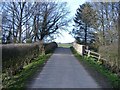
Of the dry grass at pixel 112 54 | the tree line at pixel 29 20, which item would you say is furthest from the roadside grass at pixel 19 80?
the tree line at pixel 29 20

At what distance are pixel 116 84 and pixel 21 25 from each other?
116 feet

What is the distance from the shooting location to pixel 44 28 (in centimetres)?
5188

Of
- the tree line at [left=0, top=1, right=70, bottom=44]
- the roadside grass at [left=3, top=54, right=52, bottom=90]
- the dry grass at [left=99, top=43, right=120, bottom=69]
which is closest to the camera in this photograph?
the roadside grass at [left=3, top=54, right=52, bottom=90]

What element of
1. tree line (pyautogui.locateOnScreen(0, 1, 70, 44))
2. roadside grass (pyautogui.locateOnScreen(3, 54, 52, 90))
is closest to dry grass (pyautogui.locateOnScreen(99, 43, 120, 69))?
roadside grass (pyautogui.locateOnScreen(3, 54, 52, 90))

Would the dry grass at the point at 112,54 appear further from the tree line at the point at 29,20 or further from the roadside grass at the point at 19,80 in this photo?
the tree line at the point at 29,20

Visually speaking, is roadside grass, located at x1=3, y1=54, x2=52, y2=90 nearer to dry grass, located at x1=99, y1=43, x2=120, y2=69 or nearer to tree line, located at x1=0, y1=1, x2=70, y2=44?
dry grass, located at x1=99, y1=43, x2=120, y2=69

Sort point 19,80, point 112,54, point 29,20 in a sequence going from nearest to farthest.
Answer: point 19,80 → point 112,54 → point 29,20

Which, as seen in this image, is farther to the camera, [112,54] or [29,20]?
[29,20]

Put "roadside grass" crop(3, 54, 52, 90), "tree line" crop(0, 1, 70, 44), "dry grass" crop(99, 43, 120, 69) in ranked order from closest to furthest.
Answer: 1. "roadside grass" crop(3, 54, 52, 90)
2. "dry grass" crop(99, 43, 120, 69)
3. "tree line" crop(0, 1, 70, 44)

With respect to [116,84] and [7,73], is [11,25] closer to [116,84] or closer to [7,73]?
[7,73]

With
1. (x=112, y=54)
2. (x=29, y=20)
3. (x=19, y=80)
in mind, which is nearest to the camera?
(x=19, y=80)

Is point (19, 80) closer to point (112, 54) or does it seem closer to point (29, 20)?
point (112, 54)

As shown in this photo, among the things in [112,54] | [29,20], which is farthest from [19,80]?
[29,20]

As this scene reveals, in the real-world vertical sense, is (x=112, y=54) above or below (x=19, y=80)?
above
